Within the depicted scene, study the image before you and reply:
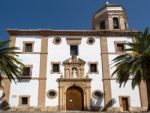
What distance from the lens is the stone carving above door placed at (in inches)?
1256

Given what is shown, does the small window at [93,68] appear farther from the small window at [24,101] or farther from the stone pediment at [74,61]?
the small window at [24,101]

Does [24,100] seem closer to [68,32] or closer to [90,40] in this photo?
[68,32]

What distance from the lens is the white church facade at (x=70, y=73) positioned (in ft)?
100

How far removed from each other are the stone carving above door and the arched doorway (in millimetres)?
1519

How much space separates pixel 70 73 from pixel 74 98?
3.17 meters

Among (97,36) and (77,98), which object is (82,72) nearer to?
(77,98)

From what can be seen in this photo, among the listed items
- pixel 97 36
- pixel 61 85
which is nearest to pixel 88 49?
pixel 97 36

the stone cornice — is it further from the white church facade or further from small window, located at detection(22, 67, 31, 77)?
small window, located at detection(22, 67, 31, 77)

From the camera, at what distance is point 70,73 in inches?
1259

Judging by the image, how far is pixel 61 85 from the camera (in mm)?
31141

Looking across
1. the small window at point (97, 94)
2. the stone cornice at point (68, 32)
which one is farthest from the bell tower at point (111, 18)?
the small window at point (97, 94)

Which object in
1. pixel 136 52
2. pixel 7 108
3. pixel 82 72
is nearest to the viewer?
pixel 136 52

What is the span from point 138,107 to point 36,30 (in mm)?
16468

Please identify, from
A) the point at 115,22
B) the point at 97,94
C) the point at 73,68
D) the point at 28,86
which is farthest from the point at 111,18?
the point at 28,86
